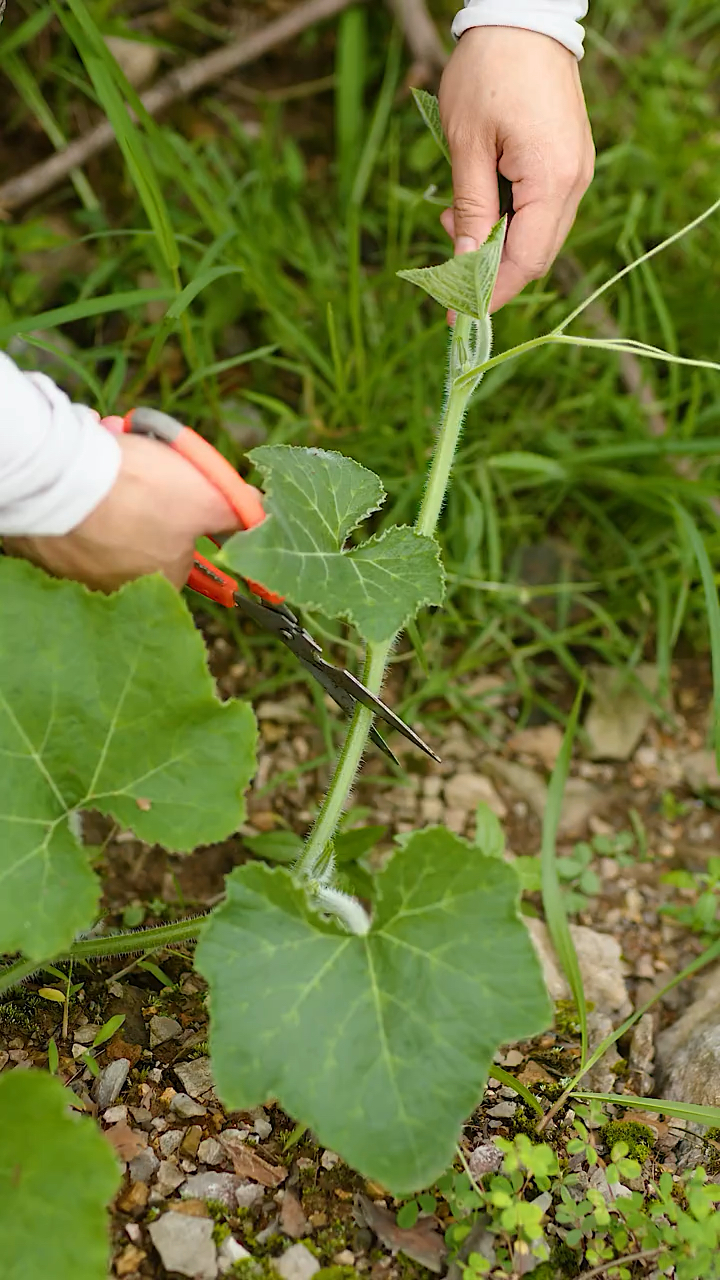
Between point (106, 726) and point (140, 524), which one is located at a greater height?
point (140, 524)

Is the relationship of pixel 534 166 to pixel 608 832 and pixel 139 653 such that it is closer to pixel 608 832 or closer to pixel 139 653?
pixel 139 653

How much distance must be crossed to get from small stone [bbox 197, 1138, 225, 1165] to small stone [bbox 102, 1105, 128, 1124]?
122 mm

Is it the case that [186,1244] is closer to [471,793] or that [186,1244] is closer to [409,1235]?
[409,1235]

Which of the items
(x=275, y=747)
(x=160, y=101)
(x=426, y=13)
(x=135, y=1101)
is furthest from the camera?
(x=426, y=13)

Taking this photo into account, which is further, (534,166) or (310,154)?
(310,154)

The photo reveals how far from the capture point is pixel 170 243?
2.20m

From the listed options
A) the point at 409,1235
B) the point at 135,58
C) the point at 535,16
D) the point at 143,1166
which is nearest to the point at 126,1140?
the point at 143,1166

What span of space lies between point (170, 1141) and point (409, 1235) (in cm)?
37

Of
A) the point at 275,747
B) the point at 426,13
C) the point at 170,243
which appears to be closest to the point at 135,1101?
the point at 275,747

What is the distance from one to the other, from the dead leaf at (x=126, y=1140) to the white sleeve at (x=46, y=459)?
87 centimetres

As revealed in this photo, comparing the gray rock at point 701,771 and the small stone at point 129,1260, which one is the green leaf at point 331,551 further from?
the gray rock at point 701,771

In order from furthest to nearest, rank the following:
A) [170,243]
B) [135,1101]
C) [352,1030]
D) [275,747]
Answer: [275,747]
[170,243]
[135,1101]
[352,1030]

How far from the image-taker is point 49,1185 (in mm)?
1294

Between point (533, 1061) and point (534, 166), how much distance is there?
4.99 feet
